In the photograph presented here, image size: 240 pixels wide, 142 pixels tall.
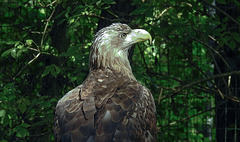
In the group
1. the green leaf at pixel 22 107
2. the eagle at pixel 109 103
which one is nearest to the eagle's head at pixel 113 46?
the eagle at pixel 109 103

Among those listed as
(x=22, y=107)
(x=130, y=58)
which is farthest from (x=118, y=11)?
(x=22, y=107)

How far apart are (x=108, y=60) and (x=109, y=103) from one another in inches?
32.0

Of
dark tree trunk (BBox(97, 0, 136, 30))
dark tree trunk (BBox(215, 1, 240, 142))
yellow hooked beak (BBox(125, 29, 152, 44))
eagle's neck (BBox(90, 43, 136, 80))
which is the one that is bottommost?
dark tree trunk (BBox(215, 1, 240, 142))

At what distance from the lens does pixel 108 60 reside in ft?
13.6

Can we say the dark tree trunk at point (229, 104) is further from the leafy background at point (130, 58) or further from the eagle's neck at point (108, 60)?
the eagle's neck at point (108, 60)

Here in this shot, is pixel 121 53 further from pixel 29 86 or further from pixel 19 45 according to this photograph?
pixel 29 86

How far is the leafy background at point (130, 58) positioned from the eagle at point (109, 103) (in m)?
0.35

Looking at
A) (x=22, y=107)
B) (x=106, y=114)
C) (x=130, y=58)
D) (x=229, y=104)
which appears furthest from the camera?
(x=229, y=104)

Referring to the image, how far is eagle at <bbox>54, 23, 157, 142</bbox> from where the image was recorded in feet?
10.7

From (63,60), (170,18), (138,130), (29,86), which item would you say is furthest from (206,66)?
(138,130)

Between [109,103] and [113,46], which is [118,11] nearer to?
[113,46]

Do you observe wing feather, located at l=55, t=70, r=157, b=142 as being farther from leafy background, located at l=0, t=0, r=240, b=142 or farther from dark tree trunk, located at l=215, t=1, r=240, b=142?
dark tree trunk, located at l=215, t=1, r=240, b=142

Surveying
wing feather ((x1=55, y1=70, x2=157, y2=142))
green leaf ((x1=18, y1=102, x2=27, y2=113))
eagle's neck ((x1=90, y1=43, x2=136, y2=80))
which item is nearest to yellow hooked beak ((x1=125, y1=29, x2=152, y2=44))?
eagle's neck ((x1=90, y1=43, x2=136, y2=80))

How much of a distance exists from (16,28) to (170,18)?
7.12ft
